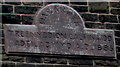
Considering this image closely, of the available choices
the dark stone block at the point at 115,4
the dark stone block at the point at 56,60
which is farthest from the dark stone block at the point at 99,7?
the dark stone block at the point at 56,60

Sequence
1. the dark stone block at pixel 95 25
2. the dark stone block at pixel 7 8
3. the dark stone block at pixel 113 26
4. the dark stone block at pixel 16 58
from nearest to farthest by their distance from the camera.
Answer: the dark stone block at pixel 16 58
the dark stone block at pixel 7 8
the dark stone block at pixel 95 25
the dark stone block at pixel 113 26

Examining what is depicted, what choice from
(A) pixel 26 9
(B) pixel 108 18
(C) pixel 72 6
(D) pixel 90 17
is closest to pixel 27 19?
(A) pixel 26 9

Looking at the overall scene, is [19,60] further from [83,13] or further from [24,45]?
[83,13]

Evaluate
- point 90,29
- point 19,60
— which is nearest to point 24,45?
point 19,60

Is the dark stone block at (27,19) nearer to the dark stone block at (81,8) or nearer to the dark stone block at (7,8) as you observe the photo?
the dark stone block at (7,8)

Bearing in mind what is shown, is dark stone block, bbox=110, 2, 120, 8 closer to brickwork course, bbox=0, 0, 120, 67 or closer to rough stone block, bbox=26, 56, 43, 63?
brickwork course, bbox=0, 0, 120, 67

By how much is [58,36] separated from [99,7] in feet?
3.21

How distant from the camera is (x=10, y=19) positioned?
690 centimetres

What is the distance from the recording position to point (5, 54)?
6.78 m

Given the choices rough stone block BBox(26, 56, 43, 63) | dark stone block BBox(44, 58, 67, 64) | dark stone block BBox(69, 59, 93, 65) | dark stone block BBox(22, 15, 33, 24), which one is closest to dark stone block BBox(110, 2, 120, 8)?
dark stone block BBox(69, 59, 93, 65)

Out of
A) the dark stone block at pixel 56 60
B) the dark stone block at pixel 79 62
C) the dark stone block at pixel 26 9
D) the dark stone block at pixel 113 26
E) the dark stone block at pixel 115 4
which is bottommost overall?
the dark stone block at pixel 79 62

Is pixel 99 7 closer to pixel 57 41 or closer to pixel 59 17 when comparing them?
pixel 59 17

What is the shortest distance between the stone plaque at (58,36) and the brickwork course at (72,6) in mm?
97

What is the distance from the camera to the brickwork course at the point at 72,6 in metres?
6.81
